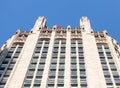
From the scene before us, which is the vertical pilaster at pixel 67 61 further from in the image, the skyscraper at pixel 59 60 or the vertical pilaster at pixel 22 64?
the vertical pilaster at pixel 22 64

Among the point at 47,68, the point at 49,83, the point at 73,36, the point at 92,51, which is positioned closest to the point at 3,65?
the point at 47,68

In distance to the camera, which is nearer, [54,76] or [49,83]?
[49,83]

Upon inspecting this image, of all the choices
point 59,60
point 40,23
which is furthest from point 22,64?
point 40,23

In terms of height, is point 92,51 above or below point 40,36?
below

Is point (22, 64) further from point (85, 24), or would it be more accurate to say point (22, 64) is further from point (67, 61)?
point (85, 24)

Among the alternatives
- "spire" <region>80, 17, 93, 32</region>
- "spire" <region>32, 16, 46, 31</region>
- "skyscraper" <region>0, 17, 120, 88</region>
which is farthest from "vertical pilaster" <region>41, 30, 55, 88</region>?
"spire" <region>80, 17, 93, 32</region>

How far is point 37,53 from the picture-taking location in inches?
2461

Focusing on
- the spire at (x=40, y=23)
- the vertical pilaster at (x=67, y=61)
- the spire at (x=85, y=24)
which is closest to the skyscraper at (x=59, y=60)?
the vertical pilaster at (x=67, y=61)

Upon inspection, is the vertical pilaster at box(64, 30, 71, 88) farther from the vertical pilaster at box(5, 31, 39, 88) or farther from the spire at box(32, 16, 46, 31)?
the spire at box(32, 16, 46, 31)

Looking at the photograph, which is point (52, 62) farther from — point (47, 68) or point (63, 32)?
point (63, 32)

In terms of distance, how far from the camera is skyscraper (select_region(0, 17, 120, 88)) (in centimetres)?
4850

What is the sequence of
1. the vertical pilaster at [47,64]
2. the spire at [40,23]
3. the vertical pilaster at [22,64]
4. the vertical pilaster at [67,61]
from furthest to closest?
the spire at [40,23] < the vertical pilaster at [67,61] < the vertical pilaster at [47,64] < the vertical pilaster at [22,64]

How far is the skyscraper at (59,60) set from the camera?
48500 millimetres

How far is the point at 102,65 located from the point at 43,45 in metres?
15.6
